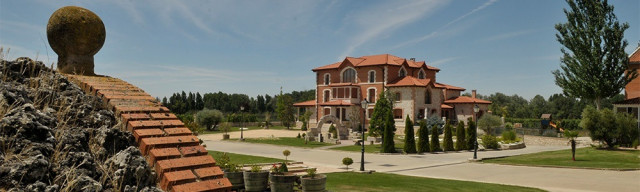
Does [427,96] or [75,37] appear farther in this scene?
[427,96]

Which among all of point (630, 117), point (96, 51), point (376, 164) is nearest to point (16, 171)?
point (96, 51)

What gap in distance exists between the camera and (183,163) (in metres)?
4.39

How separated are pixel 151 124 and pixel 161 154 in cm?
63

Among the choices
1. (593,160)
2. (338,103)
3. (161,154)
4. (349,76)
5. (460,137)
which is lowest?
(593,160)

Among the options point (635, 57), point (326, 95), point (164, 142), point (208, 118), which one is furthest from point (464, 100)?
point (164, 142)

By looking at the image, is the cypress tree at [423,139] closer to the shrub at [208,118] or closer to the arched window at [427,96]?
the arched window at [427,96]

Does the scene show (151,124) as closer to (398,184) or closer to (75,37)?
(75,37)

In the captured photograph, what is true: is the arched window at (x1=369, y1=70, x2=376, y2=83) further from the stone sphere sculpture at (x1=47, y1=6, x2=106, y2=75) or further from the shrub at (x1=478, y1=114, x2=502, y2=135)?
the stone sphere sculpture at (x1=47, y1=6, x2=106, y2=75)

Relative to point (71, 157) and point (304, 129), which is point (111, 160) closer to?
point (71, 157)

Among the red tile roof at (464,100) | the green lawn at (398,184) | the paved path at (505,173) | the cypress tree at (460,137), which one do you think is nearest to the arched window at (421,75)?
the red tile roof at (464,100)

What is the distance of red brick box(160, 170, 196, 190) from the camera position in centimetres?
409

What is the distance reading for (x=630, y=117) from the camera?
27.8 meters

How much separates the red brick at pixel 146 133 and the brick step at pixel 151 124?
8cm

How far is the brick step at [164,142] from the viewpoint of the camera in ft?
14.3
